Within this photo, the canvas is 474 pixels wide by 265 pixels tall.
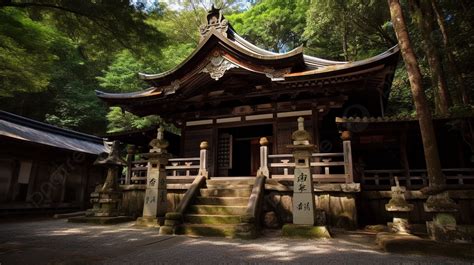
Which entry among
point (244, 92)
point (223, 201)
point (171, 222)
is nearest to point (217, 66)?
point (244, 92)

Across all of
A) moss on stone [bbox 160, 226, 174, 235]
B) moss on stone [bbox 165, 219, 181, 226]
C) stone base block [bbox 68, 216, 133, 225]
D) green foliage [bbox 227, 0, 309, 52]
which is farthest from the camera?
green foliage [bbox 227, 0, 309, 52]

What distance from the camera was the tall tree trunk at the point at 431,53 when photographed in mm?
11961

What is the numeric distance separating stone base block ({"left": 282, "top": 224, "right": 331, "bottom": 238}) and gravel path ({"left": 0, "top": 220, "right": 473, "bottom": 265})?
243 millimetres

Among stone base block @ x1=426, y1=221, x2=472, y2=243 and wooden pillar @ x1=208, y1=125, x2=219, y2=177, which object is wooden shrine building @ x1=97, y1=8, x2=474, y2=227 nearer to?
wooden pillar @ x1=208, y1=125, x2=219, y2=177

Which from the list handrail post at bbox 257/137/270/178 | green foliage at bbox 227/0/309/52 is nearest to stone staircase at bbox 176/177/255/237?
handrail post at bbox 257/137/270/178

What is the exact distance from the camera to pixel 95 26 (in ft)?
30.7

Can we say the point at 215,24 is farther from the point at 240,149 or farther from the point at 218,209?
the point at 218,209

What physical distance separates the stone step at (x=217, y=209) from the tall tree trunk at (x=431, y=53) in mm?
9261

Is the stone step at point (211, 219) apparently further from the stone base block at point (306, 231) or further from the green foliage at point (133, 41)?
the green foliage at point (133, 41)

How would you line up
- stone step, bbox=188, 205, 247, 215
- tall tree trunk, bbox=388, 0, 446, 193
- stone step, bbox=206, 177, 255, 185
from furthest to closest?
1. stone step, bbox=206, 177, 255, 185
2. stone step, bbox=188, 205, 247, 215
3. tall tree trunk, bbox=388, 0, 446, 193

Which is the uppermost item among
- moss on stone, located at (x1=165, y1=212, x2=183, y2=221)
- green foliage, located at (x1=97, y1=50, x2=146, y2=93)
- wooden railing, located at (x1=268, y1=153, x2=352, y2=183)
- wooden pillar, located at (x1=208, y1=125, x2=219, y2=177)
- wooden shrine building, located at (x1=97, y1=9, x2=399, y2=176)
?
green foliage, located at (x1=97, y1=50, x2=146, y2=93)

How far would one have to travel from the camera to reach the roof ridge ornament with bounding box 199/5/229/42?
42.4ft

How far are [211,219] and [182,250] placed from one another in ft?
7.97

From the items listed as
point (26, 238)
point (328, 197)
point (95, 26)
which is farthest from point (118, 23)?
point (328, 197)
